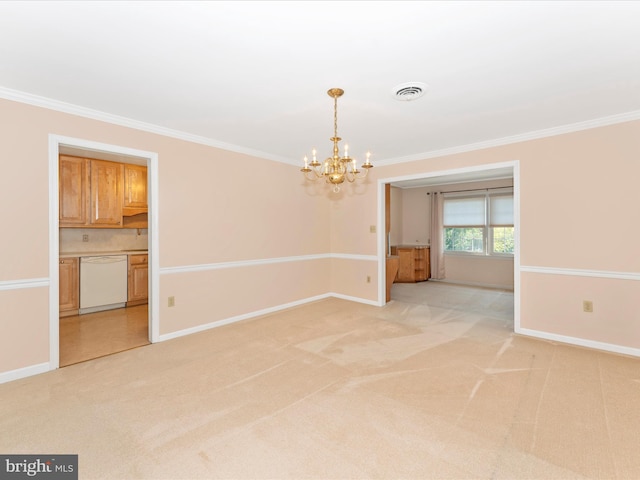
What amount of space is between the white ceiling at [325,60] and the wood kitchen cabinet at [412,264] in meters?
4.47

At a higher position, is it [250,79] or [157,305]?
[250,79]

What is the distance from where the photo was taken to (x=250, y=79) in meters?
2.39

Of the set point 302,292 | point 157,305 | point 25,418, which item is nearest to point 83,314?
point 157,305

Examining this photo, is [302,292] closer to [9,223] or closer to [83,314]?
[83,314]

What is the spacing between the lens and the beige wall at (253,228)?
2.70 m

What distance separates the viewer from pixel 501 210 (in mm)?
6945

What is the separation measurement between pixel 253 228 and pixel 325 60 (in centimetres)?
288

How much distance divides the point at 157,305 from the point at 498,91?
13.6ft

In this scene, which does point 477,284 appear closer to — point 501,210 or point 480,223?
point 480,223

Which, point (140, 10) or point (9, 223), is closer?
point (140, 10)

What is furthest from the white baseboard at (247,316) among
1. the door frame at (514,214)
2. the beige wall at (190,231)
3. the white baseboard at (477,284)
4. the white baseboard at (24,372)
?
the white baseboard at (477,284)

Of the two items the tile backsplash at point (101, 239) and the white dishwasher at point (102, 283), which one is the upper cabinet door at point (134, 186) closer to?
the tile backsplash at point (101, 239)

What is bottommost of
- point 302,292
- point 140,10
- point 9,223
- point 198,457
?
point 198,457

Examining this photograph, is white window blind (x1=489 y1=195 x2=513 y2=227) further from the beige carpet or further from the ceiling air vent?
the ceiling air vent
